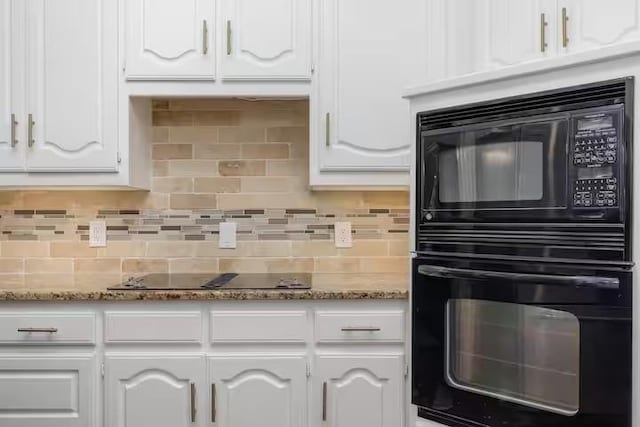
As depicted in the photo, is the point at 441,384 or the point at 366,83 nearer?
the point at 441,384

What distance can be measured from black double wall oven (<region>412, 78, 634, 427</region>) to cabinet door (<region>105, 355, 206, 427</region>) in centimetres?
76

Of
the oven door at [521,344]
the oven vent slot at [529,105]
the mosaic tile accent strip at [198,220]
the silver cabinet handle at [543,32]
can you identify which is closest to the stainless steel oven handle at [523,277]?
the oven door at [521,344]

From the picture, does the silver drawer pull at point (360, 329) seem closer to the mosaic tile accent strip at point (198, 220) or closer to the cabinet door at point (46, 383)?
the mosaic tile accent strip at point (198, 220)

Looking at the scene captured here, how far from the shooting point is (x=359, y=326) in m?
2.06

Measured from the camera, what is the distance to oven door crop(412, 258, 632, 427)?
57.0 inches

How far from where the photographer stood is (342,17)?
2.29 m

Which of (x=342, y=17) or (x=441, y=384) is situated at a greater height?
(x=342, y=17)

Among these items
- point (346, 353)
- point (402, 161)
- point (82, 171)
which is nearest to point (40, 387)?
point (82, 171)

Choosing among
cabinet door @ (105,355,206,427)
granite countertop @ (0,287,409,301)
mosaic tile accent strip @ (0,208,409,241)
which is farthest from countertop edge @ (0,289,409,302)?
mosaic tile accent strip @ (0,208,409,241)

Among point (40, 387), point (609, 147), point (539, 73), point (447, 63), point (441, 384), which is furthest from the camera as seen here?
point (447, 63)

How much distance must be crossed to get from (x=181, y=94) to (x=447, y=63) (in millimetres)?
1030

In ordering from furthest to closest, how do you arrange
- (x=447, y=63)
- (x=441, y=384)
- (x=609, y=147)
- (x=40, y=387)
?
(x=447, y=63)
(x=40, y=387)
(x=441, y=384)
(x=609, y=147)

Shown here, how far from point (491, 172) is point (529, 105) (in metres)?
0.21

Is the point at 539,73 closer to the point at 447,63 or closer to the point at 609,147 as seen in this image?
the point at 609,147
